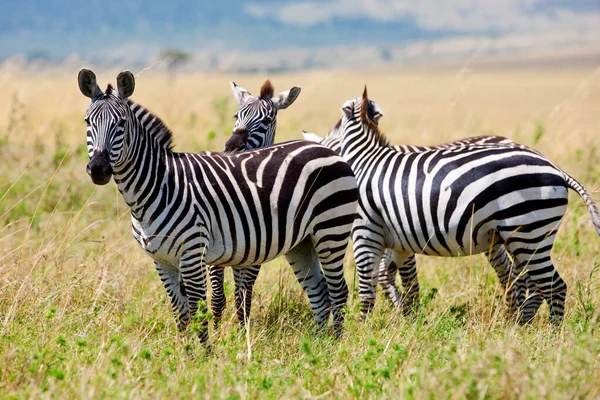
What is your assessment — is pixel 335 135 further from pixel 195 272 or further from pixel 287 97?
pixel 195 272

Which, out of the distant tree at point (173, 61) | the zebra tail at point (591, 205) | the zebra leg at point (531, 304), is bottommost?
the zebra leg at point (531, 304)

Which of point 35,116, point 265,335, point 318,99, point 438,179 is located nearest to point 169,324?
point 265,335

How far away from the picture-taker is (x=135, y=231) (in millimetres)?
5543

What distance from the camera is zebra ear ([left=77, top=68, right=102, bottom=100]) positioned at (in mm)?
5266

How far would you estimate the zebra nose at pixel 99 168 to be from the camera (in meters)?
4.93

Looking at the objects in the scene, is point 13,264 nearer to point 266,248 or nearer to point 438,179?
point 266,248

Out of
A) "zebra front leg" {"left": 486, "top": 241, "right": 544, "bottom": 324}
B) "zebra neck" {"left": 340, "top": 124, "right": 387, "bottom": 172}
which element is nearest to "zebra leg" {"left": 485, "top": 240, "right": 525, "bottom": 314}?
"zebra front leg" {"left": 486, "top": 241, "right": 544, "bottom": 324}

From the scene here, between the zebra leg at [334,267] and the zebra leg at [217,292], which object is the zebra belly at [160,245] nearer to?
the zebra leg at [217,292]

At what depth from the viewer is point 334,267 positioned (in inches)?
250

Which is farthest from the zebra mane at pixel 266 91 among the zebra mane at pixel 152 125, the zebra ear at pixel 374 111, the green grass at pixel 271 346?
the green grass at pixel 271 346

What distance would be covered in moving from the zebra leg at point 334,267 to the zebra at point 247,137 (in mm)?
742

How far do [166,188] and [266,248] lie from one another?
94 centimetres

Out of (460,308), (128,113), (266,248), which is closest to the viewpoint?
(128,113)

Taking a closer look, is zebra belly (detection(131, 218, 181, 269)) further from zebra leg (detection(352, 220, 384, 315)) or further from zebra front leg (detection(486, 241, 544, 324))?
zebra front leg (detection(486, 241, 544, 324))
